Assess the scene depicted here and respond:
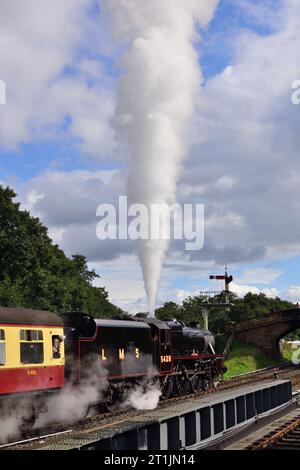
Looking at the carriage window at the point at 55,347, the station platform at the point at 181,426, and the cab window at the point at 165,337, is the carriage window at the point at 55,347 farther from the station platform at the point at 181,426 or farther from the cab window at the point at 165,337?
the cab window at the point at 165,337

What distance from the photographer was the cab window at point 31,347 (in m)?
16.9

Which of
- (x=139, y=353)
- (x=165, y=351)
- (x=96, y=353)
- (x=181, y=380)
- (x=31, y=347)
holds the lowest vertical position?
(x=181, y=380)

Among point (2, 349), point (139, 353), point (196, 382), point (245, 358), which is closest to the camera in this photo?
point (2, 349)

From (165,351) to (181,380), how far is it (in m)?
3.43

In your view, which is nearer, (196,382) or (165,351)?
(165,351)

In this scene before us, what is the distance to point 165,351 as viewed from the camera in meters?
26.6

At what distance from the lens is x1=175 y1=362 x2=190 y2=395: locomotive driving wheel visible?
2847cm

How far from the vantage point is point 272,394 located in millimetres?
23172

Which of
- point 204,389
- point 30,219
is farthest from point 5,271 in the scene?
point 204,389

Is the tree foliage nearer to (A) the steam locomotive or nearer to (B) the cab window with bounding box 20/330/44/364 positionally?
(A) the steam locomotive

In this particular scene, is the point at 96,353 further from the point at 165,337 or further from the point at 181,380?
the point at 181,380

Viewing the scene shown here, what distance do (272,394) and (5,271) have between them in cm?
3303

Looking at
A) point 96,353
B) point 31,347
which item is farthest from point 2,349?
point 96,353

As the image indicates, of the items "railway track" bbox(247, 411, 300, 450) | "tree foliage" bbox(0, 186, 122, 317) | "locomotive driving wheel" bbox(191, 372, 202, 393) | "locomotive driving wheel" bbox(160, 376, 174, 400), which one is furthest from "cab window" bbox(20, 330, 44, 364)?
"tree foliage" bbox(0, 186, 122, 317)
